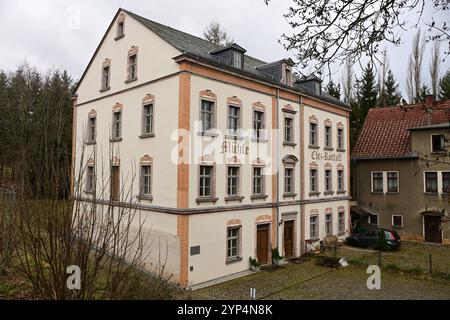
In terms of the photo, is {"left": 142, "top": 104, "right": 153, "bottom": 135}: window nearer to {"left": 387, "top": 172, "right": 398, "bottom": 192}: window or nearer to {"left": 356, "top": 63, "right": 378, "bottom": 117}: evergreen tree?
{"left": 387, "top": 172, "right": 398, "bottom": 192}: window

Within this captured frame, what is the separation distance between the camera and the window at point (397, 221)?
26.7m

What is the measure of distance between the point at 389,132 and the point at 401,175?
426 centimetres

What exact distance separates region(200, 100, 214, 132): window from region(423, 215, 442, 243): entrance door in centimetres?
1919

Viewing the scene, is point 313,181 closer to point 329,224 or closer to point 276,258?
Answer: point 329,224

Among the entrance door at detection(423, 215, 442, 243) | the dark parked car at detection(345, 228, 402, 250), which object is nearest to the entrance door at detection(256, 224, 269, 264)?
the dark parked car at detection(345, 228, 402, 250)

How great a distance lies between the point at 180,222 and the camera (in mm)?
14805

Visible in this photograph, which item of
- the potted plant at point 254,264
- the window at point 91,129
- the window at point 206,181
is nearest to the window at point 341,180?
the potted plant at point 254,264

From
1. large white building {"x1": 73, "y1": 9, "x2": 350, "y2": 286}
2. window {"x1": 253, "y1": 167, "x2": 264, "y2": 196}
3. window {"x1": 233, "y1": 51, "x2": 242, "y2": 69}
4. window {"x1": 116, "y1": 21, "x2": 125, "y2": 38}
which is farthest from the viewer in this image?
window {"x1": 116, "y1": 21, "x2": 125, "y2": 38}

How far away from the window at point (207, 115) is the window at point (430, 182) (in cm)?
1865

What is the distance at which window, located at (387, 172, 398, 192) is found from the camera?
27281 millimetres

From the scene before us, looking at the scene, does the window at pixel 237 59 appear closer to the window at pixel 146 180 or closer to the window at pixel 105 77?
the window at pixel 146 180
